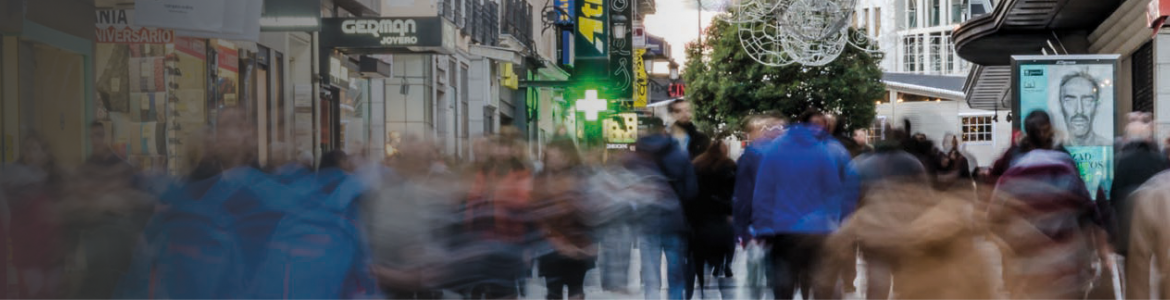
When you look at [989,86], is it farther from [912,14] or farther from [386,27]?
[912,14]

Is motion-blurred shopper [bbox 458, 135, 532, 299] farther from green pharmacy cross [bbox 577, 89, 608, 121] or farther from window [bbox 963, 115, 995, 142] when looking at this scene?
window [bbox 963, 115, 995, 142]

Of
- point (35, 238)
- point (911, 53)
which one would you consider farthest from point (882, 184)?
point (911, 53)

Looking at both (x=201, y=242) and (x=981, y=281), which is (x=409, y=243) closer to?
(x=201, y=242)

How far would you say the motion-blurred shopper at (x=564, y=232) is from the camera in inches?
438

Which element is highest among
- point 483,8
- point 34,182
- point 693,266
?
point 483,8

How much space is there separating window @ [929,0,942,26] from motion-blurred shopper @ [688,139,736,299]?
76.8 meters

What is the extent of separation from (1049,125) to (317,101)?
17.8m

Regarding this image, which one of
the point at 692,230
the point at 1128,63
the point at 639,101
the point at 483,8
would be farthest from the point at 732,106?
the point at 692,230

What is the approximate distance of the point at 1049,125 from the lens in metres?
8.49

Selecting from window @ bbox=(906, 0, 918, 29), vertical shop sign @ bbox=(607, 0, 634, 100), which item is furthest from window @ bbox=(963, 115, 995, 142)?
vertical shop sign @ bbox=(607, 0, 634, 100)

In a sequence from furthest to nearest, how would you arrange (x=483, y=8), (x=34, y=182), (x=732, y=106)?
(x=732, y=106)
(x=483, y=8)
(x=34, y=182)

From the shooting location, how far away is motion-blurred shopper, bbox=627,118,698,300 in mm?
11828

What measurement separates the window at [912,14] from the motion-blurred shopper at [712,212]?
78.2 m

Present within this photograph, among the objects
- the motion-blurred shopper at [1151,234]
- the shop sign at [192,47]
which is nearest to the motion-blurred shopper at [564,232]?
the motion-blurred shopper at [1151,234]
